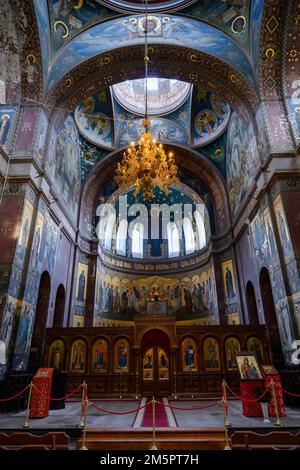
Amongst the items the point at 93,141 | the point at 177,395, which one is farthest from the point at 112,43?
the point at 177,395

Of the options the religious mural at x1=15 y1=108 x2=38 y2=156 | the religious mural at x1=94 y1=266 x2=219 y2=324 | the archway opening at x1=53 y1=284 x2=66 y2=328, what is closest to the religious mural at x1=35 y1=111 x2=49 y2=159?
the religious mural at x1=15 y1=108 x2=38 y2=156

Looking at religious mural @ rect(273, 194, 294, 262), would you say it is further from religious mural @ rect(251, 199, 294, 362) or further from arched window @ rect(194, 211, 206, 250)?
arched window @ rect(194, 211, 206, 250)

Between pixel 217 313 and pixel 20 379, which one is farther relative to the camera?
pixel 217 313

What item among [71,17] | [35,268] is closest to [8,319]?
[35,268]

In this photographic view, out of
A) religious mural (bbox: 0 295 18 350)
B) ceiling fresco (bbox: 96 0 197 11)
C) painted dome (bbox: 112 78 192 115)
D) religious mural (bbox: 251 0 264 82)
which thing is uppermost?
painted dome (bbox: 112 78 192 115)

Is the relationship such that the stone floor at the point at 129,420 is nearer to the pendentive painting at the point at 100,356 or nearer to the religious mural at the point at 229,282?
the pendentive painting at the point at 100,356

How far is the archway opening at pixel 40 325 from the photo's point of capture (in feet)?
34.6

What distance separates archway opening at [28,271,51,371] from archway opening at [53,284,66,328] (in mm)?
1816

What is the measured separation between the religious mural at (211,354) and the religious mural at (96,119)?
39.6 feet

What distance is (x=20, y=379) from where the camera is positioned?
26.6ft

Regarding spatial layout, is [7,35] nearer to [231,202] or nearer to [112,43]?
[112,43]

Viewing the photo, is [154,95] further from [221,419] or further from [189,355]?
[221,419]

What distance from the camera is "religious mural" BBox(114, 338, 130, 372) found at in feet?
37.8

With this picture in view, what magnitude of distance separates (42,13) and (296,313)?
43.6 feet
